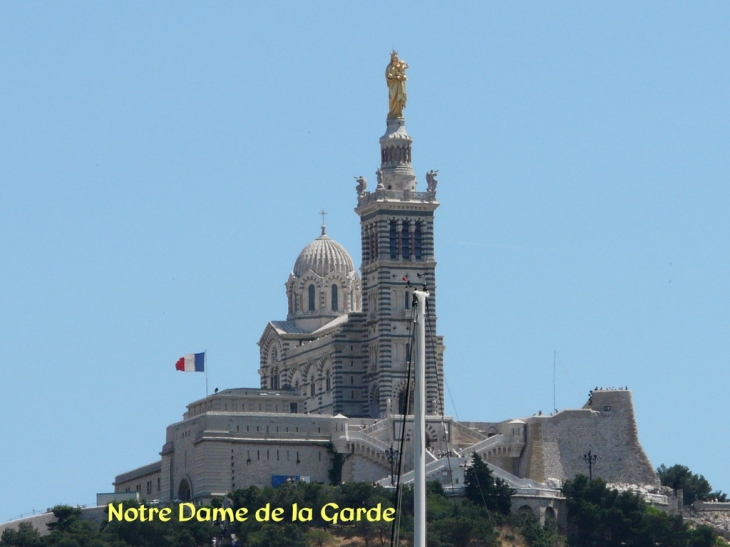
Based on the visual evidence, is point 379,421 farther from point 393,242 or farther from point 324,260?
point 324,260

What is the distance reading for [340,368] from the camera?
134m

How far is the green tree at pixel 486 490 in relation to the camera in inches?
4857

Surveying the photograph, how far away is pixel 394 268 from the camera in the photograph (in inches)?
5212

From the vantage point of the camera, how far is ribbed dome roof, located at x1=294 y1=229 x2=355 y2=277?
142m

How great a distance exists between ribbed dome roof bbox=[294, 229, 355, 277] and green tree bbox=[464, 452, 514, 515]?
22.9 meters

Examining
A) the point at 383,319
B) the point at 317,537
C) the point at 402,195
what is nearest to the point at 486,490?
the point at 317,537

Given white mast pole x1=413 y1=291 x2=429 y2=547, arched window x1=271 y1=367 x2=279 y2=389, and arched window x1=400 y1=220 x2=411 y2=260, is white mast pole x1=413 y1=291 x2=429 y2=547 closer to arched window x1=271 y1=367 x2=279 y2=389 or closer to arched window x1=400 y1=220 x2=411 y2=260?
arched window x1=400 y1=220 x2=411 y2=260

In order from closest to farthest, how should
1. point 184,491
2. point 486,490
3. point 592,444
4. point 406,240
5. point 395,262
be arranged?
point 486,490 → point 184,491 → point 592,444 → point 395,262 → point 406,240

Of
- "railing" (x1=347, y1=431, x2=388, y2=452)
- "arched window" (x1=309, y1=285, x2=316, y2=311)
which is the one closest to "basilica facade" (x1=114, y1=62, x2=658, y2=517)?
"railing" (x1=347, y1=431, x2=388, y2=452)

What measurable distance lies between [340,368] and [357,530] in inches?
694

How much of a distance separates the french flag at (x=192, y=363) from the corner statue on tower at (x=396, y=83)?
20.4 m

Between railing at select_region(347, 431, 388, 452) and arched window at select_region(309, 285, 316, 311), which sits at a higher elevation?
arched window at select_region(309, 285, 316, 311)

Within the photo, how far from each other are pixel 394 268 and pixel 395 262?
40 centimetres

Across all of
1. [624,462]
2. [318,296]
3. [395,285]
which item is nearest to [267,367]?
[318,296]
